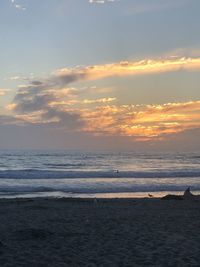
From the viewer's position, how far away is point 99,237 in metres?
11.9

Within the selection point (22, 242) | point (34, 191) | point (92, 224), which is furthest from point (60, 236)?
point (34, 191)

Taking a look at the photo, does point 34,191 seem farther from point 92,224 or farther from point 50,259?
point 50,259

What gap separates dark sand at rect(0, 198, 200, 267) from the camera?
9.54 m

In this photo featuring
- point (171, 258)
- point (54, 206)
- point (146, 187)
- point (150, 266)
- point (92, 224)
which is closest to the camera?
point (150, 266)

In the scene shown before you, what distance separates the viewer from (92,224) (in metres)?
14.1

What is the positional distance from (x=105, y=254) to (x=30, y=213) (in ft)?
24.4

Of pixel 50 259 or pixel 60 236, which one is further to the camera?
pixel 60 236

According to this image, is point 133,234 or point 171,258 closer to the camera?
point 171,258

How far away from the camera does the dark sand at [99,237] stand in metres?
9.54

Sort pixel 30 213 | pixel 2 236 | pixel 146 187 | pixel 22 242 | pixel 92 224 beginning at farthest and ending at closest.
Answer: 1. pixel 146 187
2. pixel 30 213
3. pixel 92 224
4. pixel 2 236
5. pixel 22 242

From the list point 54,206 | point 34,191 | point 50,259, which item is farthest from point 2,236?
point 34,191

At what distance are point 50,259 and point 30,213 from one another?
25.4ft

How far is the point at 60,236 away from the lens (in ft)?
39.4

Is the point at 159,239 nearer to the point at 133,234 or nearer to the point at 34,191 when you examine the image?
the point at 133,234
